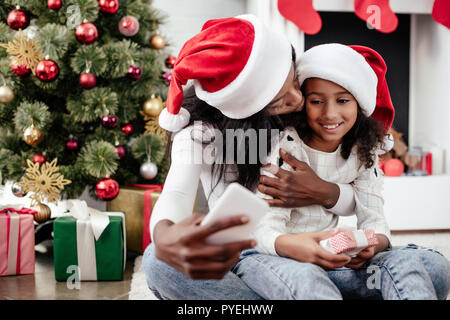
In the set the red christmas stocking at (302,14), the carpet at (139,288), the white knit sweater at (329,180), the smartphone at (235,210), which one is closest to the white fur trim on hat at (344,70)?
the white knit sweater at (329,180)

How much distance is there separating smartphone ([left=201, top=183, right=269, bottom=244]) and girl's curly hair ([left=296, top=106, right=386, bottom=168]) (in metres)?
0.39

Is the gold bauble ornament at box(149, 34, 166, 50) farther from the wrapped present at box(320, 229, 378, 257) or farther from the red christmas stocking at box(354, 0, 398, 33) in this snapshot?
the wrapped present at box(320, 229, 378, 257)

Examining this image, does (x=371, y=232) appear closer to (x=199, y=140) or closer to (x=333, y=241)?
(x=333, y=241)

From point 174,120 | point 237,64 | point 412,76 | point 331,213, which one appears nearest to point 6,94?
point 174,120

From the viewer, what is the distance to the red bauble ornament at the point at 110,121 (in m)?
1.83

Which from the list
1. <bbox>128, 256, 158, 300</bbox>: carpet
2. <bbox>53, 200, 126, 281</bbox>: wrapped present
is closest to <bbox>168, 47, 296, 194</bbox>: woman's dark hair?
<bbox>128, 256, 158, 300</bbox>: carpet

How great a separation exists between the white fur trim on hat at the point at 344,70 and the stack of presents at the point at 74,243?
965 millimetres

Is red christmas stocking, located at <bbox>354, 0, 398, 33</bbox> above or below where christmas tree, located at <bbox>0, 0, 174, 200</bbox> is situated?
above

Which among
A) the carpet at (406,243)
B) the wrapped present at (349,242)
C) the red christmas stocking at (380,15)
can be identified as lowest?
the carpet at (406,243)

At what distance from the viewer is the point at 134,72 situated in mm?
1875

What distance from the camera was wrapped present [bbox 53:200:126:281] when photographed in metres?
1.59

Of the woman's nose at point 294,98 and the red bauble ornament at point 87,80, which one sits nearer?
the woman's nose at point 294,98

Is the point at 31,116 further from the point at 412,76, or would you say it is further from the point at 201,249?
the point at 412,76

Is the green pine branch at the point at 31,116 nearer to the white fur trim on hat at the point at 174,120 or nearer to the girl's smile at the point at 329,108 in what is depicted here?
the white fur trim on hat at the point at 174,120
